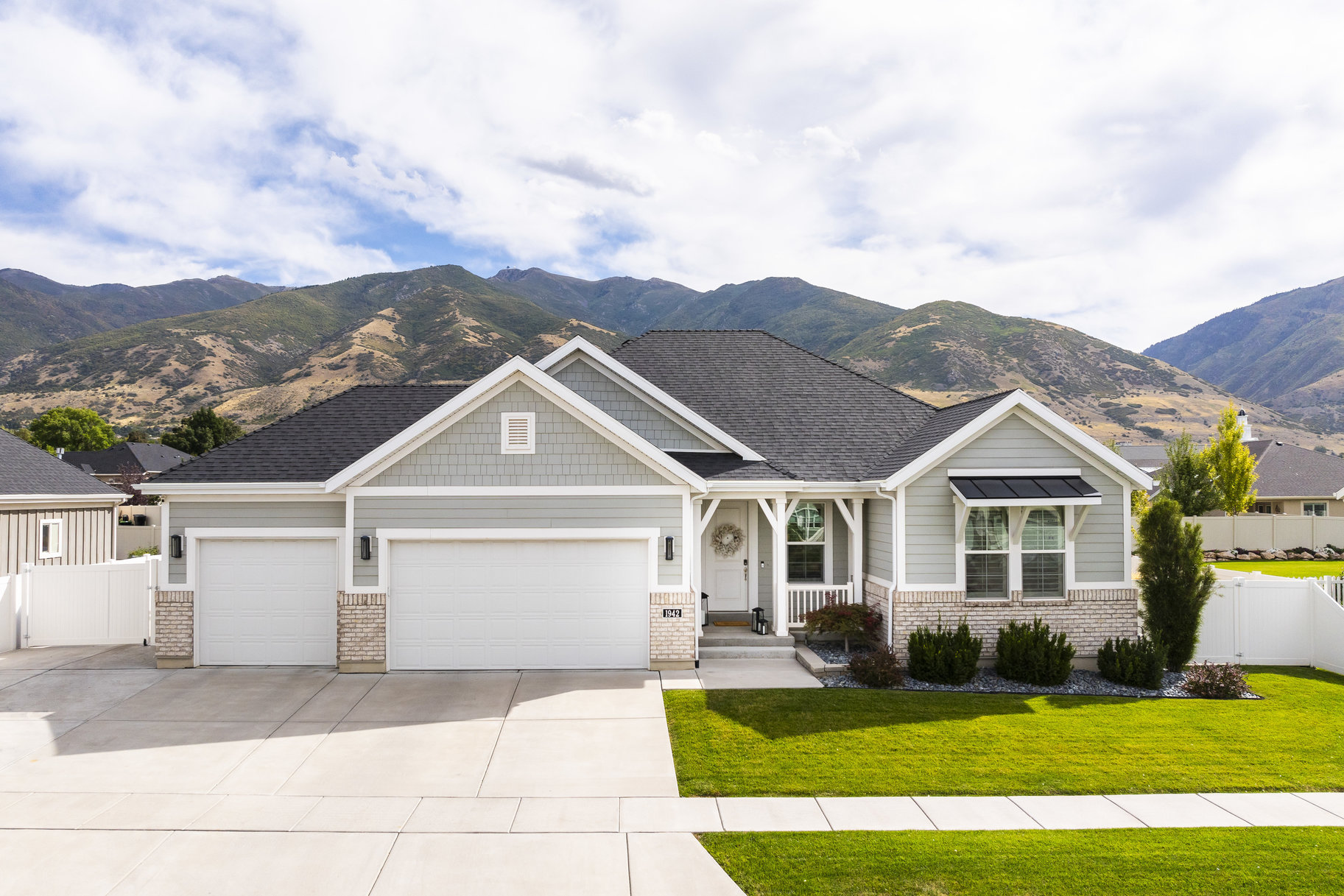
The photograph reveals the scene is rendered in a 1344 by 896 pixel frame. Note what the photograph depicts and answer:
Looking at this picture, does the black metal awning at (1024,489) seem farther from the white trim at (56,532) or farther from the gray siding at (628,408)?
the white trim at (56,532)

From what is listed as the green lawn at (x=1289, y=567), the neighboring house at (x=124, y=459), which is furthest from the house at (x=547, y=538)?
the neighboring house at (x=124, y=459)

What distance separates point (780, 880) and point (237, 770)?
628 cm

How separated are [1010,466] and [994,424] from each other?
79 cm

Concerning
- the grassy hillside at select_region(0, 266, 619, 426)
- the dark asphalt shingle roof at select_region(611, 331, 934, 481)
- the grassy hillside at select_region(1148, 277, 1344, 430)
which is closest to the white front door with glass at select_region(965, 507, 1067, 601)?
the dark asphalt shingle roof at select_region(611, 331, 934, 481)

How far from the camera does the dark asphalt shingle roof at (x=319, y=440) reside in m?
12.6

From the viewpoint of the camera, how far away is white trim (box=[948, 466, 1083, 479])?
12547 millimetres

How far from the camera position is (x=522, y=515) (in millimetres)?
12078

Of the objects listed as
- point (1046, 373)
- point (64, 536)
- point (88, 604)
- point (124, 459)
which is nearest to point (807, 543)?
point (88, 604)

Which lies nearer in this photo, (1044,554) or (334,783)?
(334,783)

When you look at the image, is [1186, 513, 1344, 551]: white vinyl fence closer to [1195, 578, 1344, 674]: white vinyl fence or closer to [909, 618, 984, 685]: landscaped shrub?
[1195, 578, 1344, 674]: white vinyl fence

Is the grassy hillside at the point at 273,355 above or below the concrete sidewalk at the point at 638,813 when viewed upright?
above

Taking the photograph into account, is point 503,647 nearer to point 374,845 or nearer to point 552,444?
point 552,444

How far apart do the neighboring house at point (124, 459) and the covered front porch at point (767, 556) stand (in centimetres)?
5171

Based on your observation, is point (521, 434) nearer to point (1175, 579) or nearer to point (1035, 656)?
point (1035, 656)
